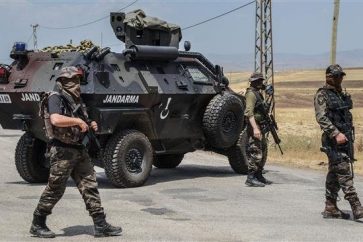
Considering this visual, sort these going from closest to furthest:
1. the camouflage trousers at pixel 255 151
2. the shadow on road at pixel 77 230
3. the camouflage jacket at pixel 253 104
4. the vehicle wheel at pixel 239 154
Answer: the shadow on road at pixel 77 230
the camouflage jacket at pixel 253 104
the camouflage trousers at pixel 255 151
the vehicle wheel at pixel 239 154

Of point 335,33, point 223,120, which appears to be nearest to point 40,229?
point 223,120

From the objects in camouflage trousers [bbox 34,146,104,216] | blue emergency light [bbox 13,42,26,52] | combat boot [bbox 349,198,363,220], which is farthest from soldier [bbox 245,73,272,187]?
camouflage trousers [bbox 34,146,104,216]

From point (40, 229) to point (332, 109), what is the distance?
139 inches

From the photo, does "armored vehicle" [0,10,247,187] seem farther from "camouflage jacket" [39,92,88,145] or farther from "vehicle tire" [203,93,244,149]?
"camouflage jacket" [39,92,88,145]

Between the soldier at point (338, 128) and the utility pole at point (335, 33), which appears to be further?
the utility pole at point (335, 33)

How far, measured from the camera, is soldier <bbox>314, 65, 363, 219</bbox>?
785 cm

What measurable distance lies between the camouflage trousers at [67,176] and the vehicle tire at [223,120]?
199 inches

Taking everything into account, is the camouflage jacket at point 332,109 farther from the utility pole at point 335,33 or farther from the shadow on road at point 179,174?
the utility pole at point 335,33

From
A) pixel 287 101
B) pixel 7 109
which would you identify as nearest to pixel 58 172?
pixel 7 109

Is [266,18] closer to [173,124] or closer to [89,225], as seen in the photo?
[173,124]

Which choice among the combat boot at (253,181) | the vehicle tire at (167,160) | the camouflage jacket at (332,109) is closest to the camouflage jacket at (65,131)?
the camouflage jacket at (332,109)

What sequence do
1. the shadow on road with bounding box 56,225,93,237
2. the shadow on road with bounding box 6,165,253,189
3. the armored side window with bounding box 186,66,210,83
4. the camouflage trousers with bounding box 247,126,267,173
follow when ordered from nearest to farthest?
the shadow on road with bounding box 56,225,93,237
the camouflage trousers with bounding box 247,126,267,173
the shadow on road with bounding box 6,165,253,189
the armored side window with bounding box 186,66,210,83

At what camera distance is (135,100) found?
422 inches

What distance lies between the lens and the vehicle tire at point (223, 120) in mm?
11727
